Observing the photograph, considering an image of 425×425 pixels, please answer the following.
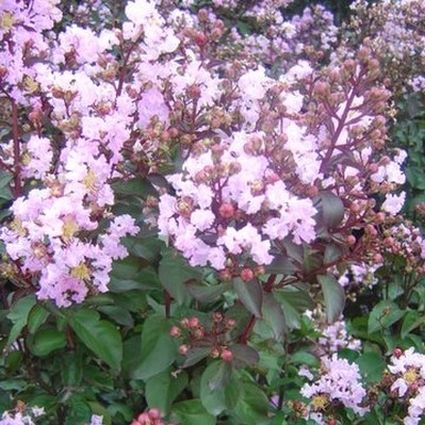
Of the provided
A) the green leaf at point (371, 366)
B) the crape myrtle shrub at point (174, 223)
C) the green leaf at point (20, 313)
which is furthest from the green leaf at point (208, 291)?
the green leaf at point (371, 366)

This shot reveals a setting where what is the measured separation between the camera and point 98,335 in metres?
1.71

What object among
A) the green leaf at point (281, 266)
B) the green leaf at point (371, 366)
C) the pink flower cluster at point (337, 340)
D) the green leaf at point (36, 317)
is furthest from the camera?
the pink flower cluster at point (337, 340)

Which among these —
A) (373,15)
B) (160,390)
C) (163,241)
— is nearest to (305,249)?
(163,241)

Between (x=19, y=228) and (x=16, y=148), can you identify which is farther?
(x=16, y=148)

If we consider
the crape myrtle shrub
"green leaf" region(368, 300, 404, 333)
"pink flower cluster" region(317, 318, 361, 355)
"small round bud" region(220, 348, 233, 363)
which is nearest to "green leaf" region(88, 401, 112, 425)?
the crape myrtle shrub

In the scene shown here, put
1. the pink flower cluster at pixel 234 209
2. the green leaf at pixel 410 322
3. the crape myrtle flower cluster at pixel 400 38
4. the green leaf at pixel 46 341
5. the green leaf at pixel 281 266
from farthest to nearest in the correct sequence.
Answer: the crape myrtle flower cluster at pixel 400 38, the green leaf at pixel 410 322, the green leaf at pixel 46 341, the green leaf at pixel 281 266, the pink flower cluster at pixel 234 209

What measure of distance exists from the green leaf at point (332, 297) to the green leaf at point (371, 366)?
0.67 metres

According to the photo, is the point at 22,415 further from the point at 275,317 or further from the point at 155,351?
the point at 275,317

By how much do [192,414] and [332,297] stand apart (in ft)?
1.32

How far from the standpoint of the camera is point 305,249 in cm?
161

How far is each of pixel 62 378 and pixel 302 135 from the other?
2.46 ft

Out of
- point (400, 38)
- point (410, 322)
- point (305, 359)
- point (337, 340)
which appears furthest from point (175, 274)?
point (400, 38)

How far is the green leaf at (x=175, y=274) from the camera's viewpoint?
1651 millimetres

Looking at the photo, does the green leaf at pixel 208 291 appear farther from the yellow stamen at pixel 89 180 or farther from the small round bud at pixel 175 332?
the yellow stamen at pixel 89 180
